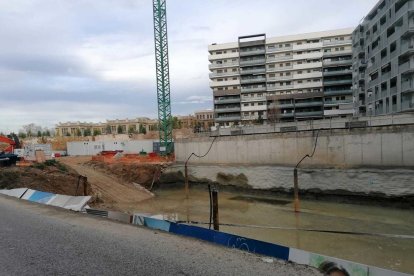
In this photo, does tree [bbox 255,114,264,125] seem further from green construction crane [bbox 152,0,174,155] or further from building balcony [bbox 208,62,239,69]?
green construction crane [bbox 152,0,174,155]

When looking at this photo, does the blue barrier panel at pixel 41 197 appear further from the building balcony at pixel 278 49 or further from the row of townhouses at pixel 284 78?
the building balcony at pixel 278 49

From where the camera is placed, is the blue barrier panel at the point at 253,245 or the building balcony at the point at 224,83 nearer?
the blue barrier panel at the point at 253,245

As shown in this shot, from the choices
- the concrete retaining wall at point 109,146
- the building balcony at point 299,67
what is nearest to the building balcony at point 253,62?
the building balcony at point 299,67

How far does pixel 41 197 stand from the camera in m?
16.6

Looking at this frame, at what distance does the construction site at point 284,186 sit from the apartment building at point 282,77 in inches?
2490

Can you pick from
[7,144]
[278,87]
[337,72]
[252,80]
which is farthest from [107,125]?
[7,144]

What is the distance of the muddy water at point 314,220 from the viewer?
1321cm

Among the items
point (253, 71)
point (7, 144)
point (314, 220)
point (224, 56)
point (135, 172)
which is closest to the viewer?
point (314, 220)

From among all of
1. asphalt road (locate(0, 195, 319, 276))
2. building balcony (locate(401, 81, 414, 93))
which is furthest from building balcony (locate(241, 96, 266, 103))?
asphalt road (locate(0, 195, 319, 276))

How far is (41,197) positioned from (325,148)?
61.0 ft

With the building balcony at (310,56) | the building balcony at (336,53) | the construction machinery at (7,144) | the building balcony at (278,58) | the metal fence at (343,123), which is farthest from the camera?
the building balcony at (278,58)

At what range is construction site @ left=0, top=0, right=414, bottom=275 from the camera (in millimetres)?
14867

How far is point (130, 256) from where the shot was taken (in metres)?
7.23

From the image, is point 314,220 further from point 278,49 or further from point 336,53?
point 278,49
